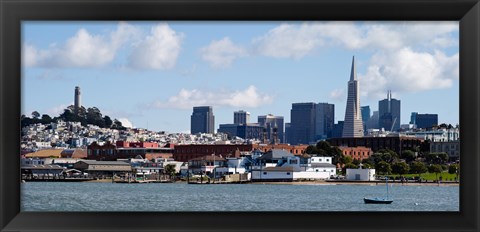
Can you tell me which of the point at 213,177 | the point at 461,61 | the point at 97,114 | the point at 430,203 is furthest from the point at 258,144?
the point at 461,61

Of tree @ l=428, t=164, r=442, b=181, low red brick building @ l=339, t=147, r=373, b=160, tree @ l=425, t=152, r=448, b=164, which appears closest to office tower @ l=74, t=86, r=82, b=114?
low red brick building @ l=339, t=147, r=373, b=160

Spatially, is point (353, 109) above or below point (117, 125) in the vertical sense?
above

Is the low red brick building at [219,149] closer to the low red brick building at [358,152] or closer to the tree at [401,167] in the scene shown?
the low red brick building at [358,152]

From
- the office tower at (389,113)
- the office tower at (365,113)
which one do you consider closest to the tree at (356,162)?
the office tower at (389,113)

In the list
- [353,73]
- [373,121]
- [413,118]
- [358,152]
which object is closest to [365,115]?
[373,121]

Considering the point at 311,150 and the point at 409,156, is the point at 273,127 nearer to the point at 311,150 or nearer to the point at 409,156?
the point at 311,150

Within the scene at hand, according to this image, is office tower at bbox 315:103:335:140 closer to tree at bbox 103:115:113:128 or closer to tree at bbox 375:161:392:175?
tree at bbox 375:161:392:175
